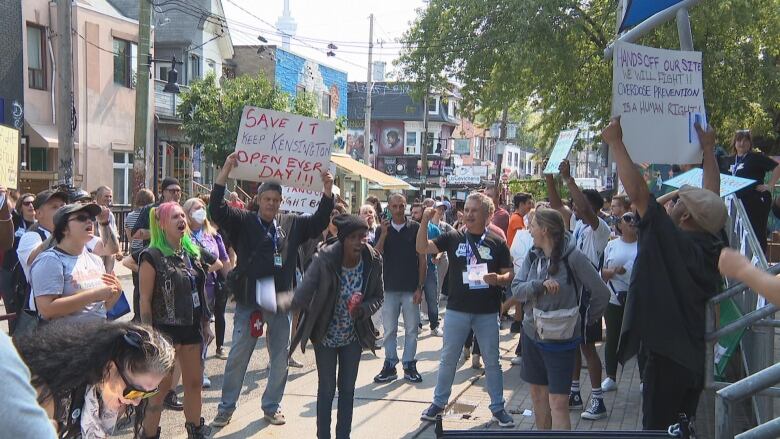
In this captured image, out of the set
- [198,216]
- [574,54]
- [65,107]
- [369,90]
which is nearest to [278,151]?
[198,216]

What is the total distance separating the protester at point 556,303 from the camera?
5418 mm

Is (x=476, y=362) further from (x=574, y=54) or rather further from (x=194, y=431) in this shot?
(x=574, y=54)

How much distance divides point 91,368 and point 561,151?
5557 mm

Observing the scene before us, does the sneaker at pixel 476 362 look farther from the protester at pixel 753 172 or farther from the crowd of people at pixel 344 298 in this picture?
the protester at pixel 753 172

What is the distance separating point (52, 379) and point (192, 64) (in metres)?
32.8

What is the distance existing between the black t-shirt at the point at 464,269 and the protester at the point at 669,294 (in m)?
2.38

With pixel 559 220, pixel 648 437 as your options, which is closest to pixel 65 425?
pixel 648 437

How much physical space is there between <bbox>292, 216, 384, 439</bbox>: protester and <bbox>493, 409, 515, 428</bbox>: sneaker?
58.6 inches

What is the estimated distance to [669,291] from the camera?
13.9ft

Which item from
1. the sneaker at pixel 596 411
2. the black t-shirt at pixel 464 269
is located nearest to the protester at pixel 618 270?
the sneaker at pixel 596 411

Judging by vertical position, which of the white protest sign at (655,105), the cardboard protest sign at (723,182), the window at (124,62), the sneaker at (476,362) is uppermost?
the window at (124,62)

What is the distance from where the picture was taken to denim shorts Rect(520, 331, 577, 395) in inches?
213

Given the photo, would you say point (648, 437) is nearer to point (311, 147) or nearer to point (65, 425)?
point (65, 425)

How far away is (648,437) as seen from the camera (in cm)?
307
